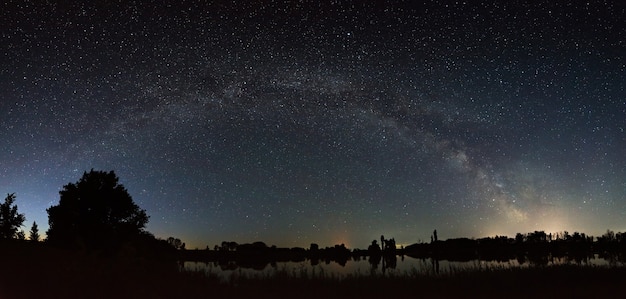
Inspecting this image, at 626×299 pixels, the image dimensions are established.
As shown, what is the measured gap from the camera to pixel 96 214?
4488 centimetres

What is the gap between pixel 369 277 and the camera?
2111cm

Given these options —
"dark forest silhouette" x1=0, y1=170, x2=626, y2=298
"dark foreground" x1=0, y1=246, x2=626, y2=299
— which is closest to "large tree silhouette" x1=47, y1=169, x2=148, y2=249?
"dark forest silhouette" x1=0, y1=170, x2=626, y2=298

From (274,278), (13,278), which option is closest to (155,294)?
(13,278)

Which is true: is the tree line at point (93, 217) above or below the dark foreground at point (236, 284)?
above

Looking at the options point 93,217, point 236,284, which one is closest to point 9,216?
point 93,217

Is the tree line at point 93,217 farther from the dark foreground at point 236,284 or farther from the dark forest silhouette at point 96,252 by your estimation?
the dark foreground at point 236,284

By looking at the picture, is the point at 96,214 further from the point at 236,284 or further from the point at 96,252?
the point at 236,284

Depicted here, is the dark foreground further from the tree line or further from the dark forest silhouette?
the tree line

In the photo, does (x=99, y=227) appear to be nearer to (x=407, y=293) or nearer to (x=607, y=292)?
(x=407, y=293)

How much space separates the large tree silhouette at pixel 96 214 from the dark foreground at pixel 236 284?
20868 millimetres

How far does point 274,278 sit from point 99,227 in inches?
1177

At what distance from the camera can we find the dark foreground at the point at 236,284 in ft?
47.6

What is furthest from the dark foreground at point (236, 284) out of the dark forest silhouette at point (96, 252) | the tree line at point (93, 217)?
the tree line at point (93, 217)

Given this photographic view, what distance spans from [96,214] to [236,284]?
32.5m
